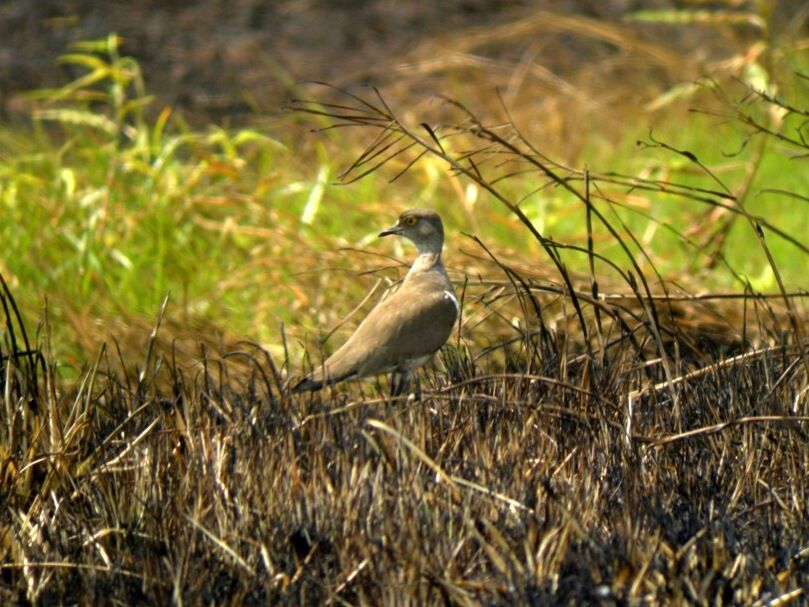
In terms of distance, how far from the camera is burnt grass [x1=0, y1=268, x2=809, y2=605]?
2688 millimetres

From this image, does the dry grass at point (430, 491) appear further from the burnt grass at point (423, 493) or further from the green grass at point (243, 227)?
the green grass at point (243, 227)

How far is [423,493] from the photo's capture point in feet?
9.57

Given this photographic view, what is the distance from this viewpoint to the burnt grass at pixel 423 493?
8.82 ft

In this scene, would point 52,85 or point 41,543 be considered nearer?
point 41,543

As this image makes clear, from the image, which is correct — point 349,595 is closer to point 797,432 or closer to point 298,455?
point 298,455

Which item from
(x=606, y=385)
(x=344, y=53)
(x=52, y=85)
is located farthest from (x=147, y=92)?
(x=606, y=385)

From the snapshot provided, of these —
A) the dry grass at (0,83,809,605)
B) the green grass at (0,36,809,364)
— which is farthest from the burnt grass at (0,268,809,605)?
the green grass at (0,36,809,364)

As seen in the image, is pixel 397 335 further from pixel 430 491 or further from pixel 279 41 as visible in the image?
pixel 279 41

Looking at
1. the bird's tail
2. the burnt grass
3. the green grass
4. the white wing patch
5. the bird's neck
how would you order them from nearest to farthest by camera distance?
1. the burnt grass
2. the bird's tail
3. the white wing patch
4. the bird's neck
5. the green grass

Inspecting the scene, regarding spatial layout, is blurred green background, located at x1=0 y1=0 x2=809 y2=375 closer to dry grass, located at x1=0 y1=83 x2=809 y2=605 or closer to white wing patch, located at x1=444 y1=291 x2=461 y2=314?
white wing patch, located at x1=444 y1=291 x2=461 y2=314

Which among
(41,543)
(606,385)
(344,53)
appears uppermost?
(344,53)

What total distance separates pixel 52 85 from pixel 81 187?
1.93 m

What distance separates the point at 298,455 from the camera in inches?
129

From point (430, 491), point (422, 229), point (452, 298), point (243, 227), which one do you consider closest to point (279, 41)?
point (243, 227)
